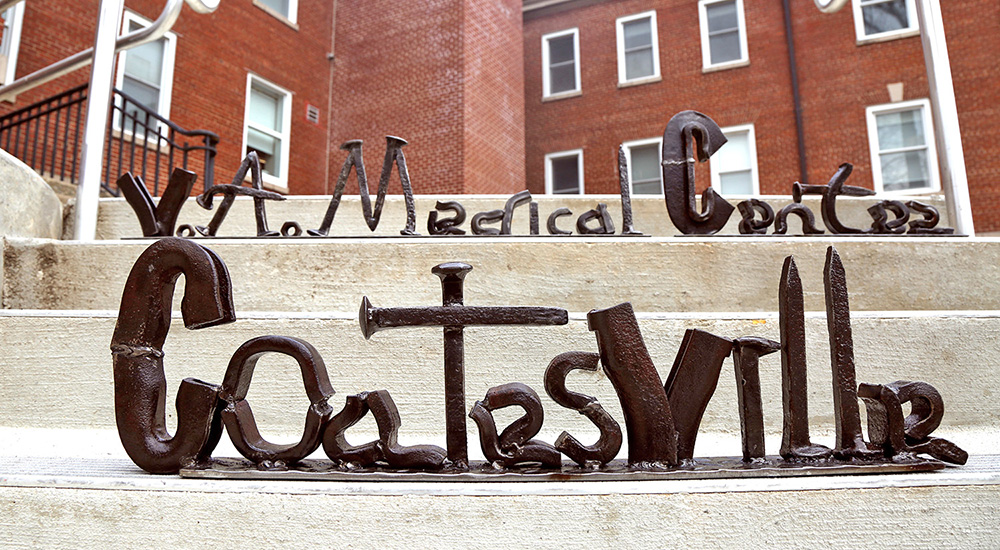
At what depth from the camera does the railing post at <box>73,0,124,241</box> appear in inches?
119

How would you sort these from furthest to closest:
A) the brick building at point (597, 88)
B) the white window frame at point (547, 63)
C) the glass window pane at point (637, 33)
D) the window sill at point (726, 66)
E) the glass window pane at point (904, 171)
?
the white window frame at point (547, 63), the glass window pane at point (637, 33), the window sill at point (726, 66), the glass window pane at point (904, 171), the brick building at point (597, 88)

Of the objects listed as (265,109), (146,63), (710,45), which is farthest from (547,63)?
(146,63)

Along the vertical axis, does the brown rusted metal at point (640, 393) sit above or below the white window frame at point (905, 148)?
below

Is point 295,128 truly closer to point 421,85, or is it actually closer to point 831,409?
point 421,85

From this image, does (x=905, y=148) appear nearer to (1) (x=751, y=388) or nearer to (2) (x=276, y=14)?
(2) (x=276, y=14)

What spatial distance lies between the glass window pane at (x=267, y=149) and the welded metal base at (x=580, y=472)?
35.2 feet

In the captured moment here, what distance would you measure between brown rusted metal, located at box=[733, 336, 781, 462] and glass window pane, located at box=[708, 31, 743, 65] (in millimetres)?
13013

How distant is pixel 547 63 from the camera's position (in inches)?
581

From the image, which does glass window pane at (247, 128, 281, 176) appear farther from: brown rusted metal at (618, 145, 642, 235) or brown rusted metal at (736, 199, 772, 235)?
brown rusted metal at (736, 199, 772, 235)

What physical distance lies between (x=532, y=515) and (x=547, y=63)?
14529mm

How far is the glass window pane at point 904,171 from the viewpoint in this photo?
11383 mm

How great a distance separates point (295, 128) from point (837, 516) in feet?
38.8

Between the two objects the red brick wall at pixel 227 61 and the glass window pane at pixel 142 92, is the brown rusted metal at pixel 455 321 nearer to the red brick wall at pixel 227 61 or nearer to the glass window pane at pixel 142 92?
the red brick wall at pixel 227 61

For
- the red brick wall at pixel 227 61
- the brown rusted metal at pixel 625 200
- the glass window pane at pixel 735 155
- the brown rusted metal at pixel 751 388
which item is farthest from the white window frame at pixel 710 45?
the brown rusted metal at pixel 751 388
